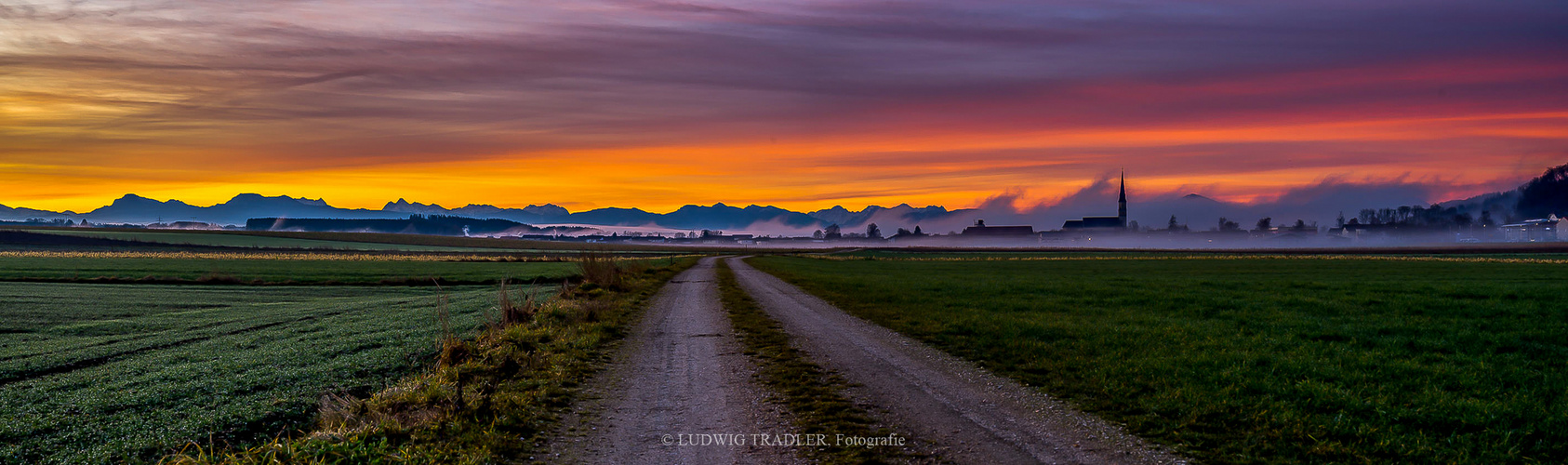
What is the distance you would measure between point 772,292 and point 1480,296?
23.2 meters

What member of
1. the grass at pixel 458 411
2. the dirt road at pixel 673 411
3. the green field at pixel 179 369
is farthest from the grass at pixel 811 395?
the green field at pixel 179 369

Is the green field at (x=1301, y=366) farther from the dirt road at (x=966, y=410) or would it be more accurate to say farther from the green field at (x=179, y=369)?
the green field at (x=179, y=369)

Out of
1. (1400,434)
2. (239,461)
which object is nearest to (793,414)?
(239,461)

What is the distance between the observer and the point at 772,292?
101ft

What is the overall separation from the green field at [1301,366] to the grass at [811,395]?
2.88 meters

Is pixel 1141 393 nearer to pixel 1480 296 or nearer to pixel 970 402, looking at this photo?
pixel 970 402

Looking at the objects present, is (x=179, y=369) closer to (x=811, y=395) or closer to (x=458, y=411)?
(x=458, y=411)

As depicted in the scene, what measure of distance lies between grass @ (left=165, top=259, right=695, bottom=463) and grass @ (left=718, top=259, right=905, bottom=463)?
2842 mm

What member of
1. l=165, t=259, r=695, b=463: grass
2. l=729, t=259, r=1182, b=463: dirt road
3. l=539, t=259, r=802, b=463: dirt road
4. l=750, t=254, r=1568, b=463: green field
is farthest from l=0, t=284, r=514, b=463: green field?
l=750, t=254, r=1568, b=463: green field

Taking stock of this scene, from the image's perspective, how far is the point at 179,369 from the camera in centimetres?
1228

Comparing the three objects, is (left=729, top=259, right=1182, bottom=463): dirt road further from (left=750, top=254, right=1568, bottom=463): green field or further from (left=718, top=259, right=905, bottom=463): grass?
(left=750, top=254, right=1568, bottom=463): green field

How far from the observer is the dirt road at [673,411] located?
713 cm

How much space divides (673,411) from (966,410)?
3.48 metres

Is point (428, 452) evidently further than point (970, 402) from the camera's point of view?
No
